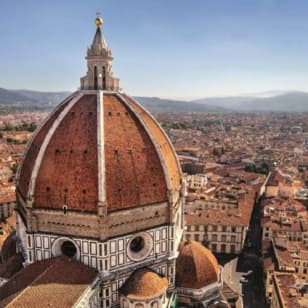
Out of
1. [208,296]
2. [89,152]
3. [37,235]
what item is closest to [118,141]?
[89,152]

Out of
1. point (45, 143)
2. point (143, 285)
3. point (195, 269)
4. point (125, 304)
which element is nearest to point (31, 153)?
point (45, 143)

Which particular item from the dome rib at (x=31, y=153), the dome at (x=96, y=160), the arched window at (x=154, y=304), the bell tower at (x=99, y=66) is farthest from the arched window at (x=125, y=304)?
the bell tower at (x=99, y=66)

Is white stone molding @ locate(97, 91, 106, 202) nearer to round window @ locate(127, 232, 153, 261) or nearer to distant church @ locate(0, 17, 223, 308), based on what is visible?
distant church @ locate(0, 17, 223, 308)

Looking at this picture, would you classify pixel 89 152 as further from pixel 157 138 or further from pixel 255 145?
pixel 255 145

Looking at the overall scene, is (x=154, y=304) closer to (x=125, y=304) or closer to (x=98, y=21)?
(x=125, y=304)

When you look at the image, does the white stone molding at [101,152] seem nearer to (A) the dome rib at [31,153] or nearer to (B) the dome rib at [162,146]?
(B) the dome rib at [162,146]
